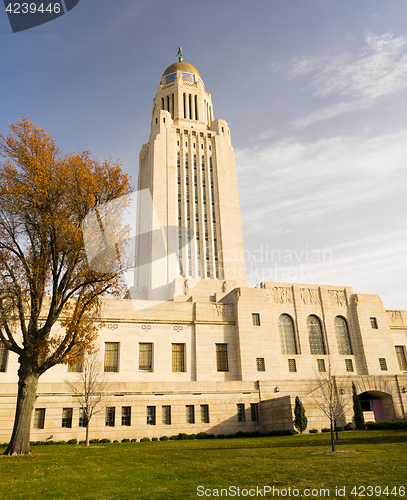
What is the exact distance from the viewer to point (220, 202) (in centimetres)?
7456

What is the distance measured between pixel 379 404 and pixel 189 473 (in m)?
32.5

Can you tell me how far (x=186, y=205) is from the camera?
73000 millimetres

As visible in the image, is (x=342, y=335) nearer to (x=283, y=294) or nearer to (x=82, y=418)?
(x=283, y=294)

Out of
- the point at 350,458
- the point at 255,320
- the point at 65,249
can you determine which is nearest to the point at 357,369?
the point at 255,320

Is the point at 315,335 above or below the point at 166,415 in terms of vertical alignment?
above

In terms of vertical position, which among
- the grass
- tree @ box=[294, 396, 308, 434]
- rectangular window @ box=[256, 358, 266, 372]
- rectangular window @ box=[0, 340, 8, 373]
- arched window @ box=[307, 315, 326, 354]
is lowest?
the grass

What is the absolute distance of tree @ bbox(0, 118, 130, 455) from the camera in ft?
69.8

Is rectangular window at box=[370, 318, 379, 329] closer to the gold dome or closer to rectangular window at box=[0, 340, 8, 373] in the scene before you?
rectangular window at box=[0, 340, 8, 373]

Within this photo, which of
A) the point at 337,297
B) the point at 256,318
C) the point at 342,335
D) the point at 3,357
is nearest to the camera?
the point at 3,357

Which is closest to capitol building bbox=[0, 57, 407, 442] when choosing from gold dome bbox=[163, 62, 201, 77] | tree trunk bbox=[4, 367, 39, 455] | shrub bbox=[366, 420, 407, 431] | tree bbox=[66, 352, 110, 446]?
tree bbox=[66, 352, 110, 446]

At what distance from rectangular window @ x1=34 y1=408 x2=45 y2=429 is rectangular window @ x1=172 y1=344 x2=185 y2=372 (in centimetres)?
1384

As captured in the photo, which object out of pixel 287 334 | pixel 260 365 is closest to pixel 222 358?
pixel 260 365

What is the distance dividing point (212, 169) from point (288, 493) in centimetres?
7135

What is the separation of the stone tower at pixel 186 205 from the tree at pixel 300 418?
1139 inches
